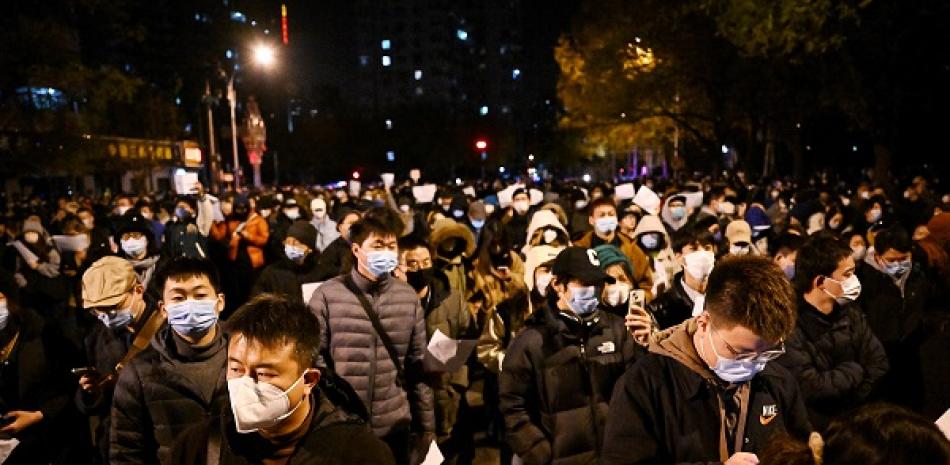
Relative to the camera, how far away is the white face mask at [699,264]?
541 cm

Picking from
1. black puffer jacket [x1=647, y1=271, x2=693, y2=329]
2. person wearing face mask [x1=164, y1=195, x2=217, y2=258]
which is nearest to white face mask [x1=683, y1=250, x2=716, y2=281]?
black puffer jacket [x1=647, y1=271, x2=693, y2=329]

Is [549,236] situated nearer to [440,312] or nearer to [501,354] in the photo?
[440,312]

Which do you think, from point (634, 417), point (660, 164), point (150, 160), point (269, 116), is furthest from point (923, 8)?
point (269, 116)

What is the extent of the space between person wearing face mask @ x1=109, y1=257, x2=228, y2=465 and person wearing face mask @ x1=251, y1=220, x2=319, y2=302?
3.45 metres

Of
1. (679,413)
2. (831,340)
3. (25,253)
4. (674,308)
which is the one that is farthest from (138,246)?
(679,413)

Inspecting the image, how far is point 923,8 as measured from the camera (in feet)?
59.5

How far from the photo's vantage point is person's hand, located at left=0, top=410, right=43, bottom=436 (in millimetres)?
4371

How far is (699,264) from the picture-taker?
5426mm

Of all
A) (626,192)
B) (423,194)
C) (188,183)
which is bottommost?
(626,192)

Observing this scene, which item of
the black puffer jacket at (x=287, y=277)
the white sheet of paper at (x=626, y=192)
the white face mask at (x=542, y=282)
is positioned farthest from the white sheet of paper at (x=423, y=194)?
the white face mask at (x=542, y=282)

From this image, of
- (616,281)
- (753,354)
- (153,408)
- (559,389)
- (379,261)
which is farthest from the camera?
(616,281)

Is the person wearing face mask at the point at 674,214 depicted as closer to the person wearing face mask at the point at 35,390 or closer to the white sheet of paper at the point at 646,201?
the white sheet of paper at the point at 646,201

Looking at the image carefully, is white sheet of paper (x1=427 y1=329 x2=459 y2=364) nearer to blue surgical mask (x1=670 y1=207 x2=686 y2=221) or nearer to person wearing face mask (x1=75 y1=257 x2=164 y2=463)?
person wearing face mask (x1=75 y1=257 x2=164 y2=463)

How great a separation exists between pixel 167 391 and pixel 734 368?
2521 millimetres
